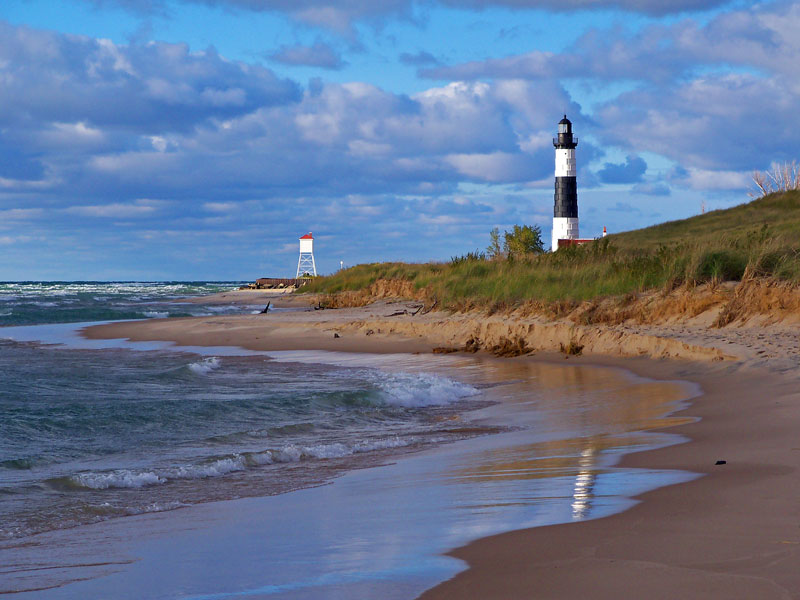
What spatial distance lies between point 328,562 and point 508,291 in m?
17.1

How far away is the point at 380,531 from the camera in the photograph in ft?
14.1

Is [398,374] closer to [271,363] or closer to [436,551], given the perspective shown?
[271,363]

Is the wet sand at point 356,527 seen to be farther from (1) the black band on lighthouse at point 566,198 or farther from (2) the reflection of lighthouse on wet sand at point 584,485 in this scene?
(1) the black band on lighthouse at point 566,198

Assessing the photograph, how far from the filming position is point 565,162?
49.0 m

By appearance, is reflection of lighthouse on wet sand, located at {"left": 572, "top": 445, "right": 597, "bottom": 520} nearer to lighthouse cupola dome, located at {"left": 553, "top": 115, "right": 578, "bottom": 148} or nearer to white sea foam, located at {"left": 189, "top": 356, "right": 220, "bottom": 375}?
white sea foam, located at {"left": 189, "top": 356, "right": 220, "bottom": 375}

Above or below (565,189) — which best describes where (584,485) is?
below

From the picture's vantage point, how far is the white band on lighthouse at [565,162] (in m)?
49.0

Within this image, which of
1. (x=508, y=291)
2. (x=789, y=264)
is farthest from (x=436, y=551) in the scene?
(x=508, y=291)

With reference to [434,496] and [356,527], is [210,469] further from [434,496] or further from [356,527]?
[356,527]

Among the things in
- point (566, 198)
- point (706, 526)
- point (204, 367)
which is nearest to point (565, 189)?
point (566, 198)

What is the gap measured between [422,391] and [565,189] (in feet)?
126

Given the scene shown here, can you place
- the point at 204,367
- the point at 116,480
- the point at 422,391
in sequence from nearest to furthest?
the point at 116,480, the point at 422,391, the point at 204,367

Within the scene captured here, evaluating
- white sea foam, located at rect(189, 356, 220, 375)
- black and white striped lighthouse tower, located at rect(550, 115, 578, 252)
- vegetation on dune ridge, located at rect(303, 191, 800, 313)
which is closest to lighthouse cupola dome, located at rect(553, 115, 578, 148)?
black and white striped lighthouse tower, located at rect(550, 115, 578, 252)

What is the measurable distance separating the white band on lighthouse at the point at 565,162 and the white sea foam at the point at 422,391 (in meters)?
37.4
